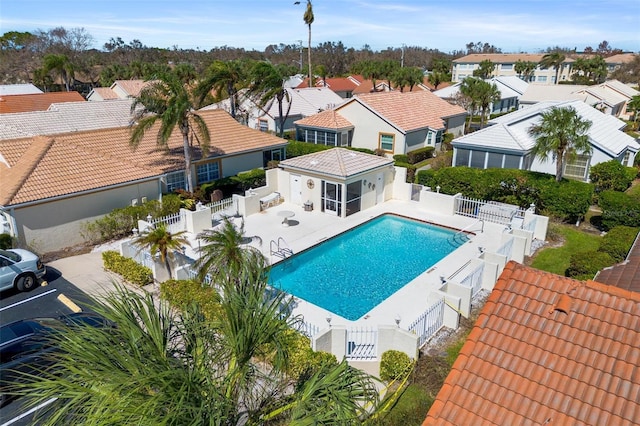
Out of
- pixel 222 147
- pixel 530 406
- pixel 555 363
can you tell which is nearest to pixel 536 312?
pixel 555 363

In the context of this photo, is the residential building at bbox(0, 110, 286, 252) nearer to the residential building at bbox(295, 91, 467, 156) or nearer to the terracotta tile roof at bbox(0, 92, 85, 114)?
the residential building at bbox(295, 91, 467, 156)

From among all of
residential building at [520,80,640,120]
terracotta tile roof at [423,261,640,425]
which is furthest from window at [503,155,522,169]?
residential building at [520,80,640,120]

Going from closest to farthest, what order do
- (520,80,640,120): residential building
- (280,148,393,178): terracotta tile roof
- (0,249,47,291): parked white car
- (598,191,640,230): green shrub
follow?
1. (0,249,47,291): parked white car
2. (598,191,640,230): green shrub
3. (280,148,393,178): terracotta tile roof
4. (520,80,640,120): residential building

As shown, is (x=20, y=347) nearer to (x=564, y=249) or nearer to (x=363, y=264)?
(x=363, y=264)

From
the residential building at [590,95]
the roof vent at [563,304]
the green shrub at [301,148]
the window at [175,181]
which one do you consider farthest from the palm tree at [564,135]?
the residential building at [590,95]

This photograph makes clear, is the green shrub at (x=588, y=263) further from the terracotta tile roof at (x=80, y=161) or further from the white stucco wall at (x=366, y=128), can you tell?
the white stucco wall at (x=366, y=128)
